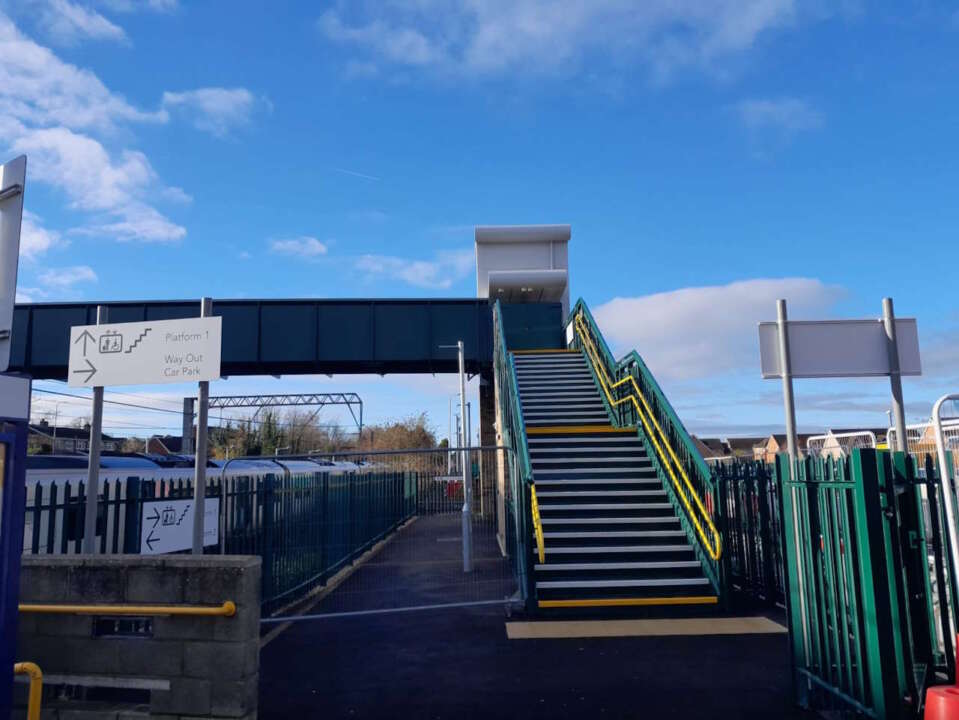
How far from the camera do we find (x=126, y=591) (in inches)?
227

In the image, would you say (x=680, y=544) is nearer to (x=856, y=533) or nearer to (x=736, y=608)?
(x=736, y=608)

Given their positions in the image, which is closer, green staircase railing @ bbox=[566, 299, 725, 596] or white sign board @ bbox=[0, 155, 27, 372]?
white sign board @ bbox=[0, 155, 27, 372]

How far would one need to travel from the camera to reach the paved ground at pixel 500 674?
6.20 meters

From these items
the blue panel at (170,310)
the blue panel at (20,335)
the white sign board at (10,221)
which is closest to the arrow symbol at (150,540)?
the white sign board at (10,221)

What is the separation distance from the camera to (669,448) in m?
11.8

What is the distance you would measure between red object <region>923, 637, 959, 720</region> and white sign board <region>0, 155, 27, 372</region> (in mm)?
5960

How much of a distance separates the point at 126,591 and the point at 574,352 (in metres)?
15.0

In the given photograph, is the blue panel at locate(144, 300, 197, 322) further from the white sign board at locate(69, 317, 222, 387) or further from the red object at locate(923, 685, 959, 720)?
the red object at locate(923, 685, 959, 720)

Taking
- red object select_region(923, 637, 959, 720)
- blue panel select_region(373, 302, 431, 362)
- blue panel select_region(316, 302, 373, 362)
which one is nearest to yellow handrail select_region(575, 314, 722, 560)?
red object select_region(923, 637, 959, 720)

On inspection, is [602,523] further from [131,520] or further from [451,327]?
[451,327]

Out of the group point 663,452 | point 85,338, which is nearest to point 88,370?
point 85,338

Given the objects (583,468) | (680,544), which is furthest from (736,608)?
(583,468)

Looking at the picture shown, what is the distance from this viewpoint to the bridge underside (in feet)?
76.1

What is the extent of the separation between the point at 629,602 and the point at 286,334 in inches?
643
